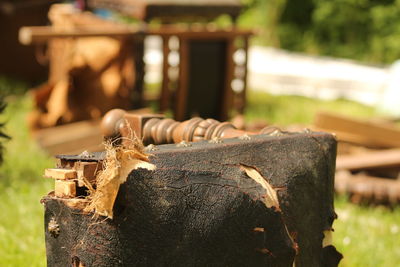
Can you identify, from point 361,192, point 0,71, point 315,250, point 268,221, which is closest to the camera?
point 268,221

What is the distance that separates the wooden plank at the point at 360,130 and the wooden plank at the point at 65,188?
4471 mm

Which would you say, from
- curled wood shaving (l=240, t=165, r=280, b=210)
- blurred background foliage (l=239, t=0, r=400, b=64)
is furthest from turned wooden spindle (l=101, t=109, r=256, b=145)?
blurred background foliage (l=239, t=0, r=400, b=64)

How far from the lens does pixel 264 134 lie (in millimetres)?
2562

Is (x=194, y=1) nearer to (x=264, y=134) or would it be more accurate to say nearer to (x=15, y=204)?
(x=15, y=204)

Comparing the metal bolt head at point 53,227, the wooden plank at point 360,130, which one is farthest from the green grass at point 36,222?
the metal bolt head at point 53,227

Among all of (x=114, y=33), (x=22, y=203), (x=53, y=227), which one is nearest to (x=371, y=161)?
(x=114, y=33)

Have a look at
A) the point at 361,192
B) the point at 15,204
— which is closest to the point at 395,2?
the point at 361,192

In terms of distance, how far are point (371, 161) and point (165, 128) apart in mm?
3300

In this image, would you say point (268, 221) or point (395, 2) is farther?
point (395, 2)

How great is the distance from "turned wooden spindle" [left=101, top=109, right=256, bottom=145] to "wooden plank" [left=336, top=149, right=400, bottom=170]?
311 centimetres

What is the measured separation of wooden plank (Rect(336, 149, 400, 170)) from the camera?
5.55m

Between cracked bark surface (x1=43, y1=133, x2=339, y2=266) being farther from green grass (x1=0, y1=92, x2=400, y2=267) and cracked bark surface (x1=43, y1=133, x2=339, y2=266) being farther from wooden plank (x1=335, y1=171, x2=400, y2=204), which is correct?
wooden plank (x1=335, y1=171, x2=400, y2=204)

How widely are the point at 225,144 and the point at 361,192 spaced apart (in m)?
3.16

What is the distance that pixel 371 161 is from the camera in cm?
561
